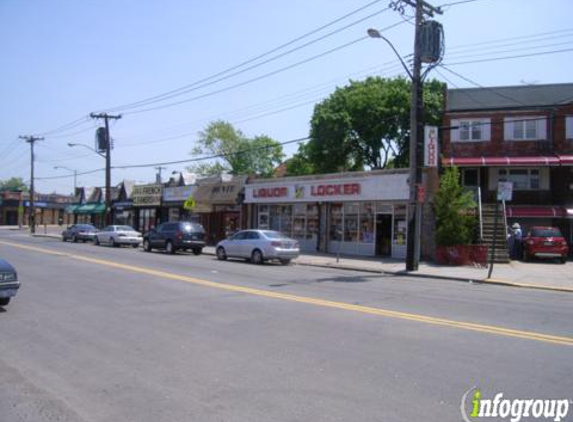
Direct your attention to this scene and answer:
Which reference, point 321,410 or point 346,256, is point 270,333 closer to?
point 321,410

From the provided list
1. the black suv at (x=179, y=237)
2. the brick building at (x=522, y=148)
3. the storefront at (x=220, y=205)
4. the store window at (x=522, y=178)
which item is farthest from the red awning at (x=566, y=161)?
the black suv at (x=179, y=237)

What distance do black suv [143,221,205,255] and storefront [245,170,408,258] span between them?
5.90 m

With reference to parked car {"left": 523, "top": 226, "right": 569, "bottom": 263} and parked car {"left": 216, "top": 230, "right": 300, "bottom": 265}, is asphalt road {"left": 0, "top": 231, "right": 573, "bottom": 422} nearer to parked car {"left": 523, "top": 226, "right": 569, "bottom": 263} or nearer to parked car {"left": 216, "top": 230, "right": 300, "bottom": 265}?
parked car {"left": 216, "top": 230, "right": 300, "bottom": 265}

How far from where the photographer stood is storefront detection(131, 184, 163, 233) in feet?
151

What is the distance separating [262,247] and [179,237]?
7.10 meters

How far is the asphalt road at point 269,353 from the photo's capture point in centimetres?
523

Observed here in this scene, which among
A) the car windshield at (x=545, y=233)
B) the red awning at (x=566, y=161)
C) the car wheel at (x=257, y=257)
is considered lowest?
the car wheel at (x=257, y=257)

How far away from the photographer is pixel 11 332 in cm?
852

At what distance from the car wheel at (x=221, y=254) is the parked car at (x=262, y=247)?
23 cm

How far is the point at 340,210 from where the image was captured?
29.5 meters

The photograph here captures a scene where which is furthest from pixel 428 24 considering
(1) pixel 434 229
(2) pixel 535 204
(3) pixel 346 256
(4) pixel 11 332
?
(4) pixel 11 332

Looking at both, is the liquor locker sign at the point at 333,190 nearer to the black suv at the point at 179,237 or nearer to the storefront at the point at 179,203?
the black suv at the point at 179,237

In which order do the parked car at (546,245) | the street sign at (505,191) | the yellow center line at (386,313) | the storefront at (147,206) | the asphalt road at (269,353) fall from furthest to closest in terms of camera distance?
the storefront at (147,206) → the parked car at (546,245) → the street sign at (505,191) → the yellow center line at (386,313) → the asphalt road at (269,353)

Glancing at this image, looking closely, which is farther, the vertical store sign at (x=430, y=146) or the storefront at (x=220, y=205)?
the storefront at (x=220, y=205)
